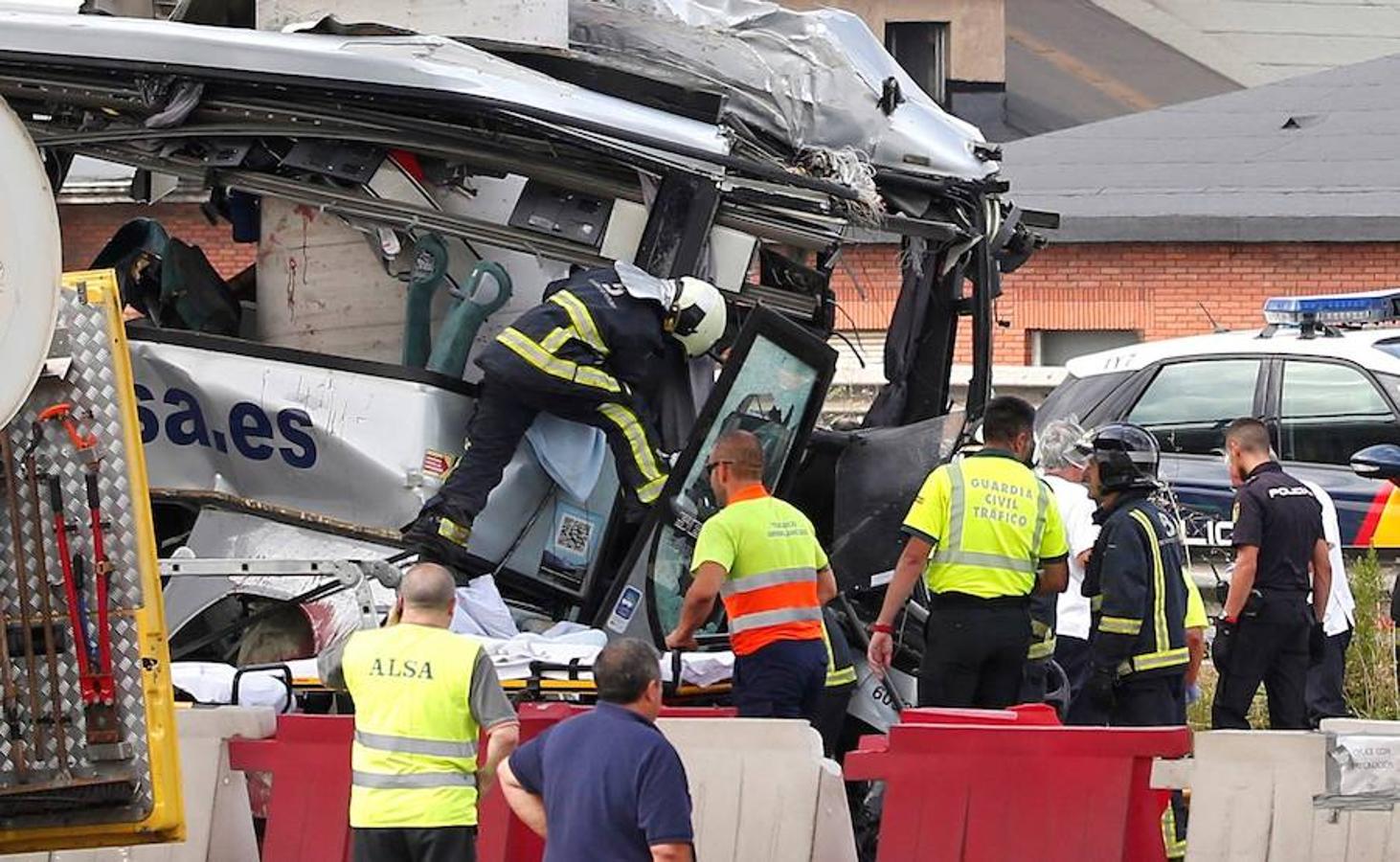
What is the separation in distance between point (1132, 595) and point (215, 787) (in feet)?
11.1

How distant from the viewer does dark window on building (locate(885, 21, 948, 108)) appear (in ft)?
100

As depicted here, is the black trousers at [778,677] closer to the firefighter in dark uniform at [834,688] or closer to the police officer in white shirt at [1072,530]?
the firefighter in dark uniform at [834,688]

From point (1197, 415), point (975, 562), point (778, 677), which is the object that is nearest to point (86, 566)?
point (778, 677)

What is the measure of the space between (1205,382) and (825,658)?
5207 millimetres

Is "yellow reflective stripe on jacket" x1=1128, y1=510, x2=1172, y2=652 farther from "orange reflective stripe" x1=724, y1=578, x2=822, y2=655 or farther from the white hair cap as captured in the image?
the white hair cap

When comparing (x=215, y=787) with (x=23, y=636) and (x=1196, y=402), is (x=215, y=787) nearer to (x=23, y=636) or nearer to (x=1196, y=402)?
(x=23, y=636)

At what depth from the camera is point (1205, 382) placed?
14.0m

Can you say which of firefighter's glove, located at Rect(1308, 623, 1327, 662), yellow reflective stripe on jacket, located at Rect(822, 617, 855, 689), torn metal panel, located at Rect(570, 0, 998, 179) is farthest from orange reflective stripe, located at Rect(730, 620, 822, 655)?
firefighter's glove, located at Rect(1308, 623, 1327, 662)

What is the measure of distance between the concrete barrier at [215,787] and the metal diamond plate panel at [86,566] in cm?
222

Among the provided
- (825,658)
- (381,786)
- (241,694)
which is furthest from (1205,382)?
(381,786)

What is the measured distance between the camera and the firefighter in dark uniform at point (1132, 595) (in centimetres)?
972

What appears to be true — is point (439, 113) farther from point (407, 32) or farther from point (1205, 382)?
point (1205, 382)

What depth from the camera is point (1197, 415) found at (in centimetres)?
1391

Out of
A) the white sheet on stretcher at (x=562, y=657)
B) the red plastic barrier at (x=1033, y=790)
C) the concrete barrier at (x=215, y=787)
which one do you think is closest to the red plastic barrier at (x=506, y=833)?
the white sheet on stretcher at (x=562, y=657)
